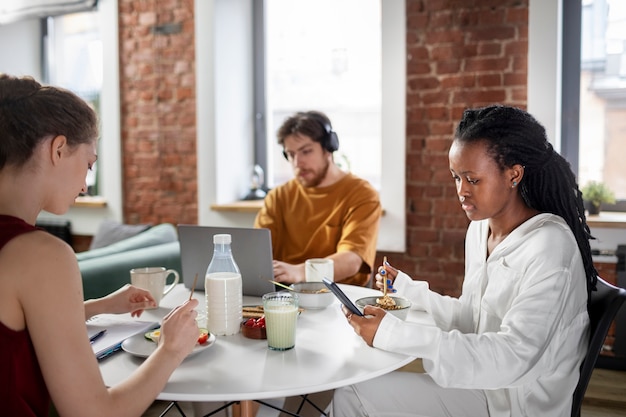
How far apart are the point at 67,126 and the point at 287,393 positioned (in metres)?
0.62

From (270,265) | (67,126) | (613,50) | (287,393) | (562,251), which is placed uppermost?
(613,50)

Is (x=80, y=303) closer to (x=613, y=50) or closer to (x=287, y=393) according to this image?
(x=287, y=393)

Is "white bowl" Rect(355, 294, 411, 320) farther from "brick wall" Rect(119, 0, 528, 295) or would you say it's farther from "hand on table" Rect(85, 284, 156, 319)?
"brick wall" Rect(119, 0, 528, 295)

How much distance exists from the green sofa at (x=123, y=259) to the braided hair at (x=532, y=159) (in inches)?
68.1

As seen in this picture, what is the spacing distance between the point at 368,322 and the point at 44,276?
68 cm

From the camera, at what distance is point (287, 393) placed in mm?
1098

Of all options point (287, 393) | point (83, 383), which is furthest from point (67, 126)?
point (287, 393)

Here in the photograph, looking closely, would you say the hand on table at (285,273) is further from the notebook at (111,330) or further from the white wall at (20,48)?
Result: the white wall at (20,48)

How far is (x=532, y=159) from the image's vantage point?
141 centimetres

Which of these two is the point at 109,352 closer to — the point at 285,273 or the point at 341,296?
the point at 341,296

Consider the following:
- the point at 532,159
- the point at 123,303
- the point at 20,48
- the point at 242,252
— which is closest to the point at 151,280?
the point at 123,303

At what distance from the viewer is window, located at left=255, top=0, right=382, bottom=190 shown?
3.64 m

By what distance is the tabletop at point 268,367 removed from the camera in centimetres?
110

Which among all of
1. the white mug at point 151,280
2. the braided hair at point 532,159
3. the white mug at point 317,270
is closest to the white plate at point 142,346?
the white mug at point 151,280
